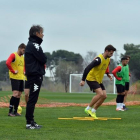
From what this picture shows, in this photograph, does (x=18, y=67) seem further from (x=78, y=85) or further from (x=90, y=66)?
(x=78, y=85)

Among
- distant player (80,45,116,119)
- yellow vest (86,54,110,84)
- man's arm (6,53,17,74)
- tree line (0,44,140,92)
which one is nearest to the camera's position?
distant player (80,45,116,119)

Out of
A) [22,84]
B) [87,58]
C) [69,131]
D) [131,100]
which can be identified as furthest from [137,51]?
[69,131]

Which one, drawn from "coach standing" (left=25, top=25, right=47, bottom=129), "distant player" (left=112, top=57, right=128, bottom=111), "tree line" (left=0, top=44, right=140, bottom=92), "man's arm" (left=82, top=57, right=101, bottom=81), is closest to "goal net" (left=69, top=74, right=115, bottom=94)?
"tree line" (left=0, top=44, right=140, bottom=92)

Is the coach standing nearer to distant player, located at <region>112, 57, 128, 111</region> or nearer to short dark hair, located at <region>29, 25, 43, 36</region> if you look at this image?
short dark hair, located at <region>29, 25, 43, 36</region>

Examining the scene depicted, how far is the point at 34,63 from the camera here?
9062 millimetres

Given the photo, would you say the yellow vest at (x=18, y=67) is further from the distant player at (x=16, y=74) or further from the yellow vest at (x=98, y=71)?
the yellow vest at (x=98, y=71)

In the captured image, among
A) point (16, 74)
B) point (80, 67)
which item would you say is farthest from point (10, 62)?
point (80, 67)

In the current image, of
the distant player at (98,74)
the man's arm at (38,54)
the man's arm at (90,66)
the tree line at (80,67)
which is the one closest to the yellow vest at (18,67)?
the distant player at (98,74)

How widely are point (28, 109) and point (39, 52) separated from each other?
1.18 m

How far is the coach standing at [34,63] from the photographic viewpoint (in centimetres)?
901

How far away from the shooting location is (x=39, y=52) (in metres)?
8.99

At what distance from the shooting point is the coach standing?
9008mm

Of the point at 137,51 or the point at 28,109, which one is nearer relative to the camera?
the point at 28,109

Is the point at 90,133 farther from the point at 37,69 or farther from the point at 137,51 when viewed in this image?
the point at 137,51
